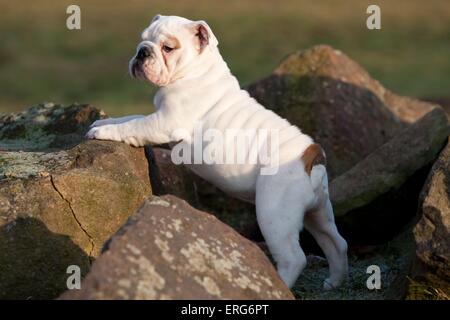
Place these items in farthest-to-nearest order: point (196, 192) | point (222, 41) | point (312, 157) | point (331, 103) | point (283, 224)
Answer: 1. point (222, 41)
2. point (331, 103)
3. point (196, 192)
4. point (312, 157)
5. point (283, 224)

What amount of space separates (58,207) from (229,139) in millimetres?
1689

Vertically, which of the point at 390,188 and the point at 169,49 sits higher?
the point at 169,49

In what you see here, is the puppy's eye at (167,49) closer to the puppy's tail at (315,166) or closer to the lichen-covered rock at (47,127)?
the lichen-covered rock at (47,127)

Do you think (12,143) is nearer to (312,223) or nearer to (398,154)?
(312,223)

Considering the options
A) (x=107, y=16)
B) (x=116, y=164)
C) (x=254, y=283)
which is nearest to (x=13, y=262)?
(x=116, y=164)

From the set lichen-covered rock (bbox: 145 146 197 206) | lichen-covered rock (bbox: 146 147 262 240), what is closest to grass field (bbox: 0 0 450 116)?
lichen-covered rock (bbox: 146 147 262 240)

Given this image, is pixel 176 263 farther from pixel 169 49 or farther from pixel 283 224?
pixel 169 49

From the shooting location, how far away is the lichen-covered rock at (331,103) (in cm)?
1212

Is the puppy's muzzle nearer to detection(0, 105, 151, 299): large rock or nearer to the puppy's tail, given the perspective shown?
detection(0, 105, 151, 299): large rock

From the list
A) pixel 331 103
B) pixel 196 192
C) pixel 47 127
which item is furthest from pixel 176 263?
pixel 331 103

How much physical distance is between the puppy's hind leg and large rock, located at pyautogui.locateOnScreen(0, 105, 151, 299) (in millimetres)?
1013

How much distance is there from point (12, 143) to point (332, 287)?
343cm

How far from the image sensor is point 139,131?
28.2 feet

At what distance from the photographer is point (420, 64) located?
97.2 ft
